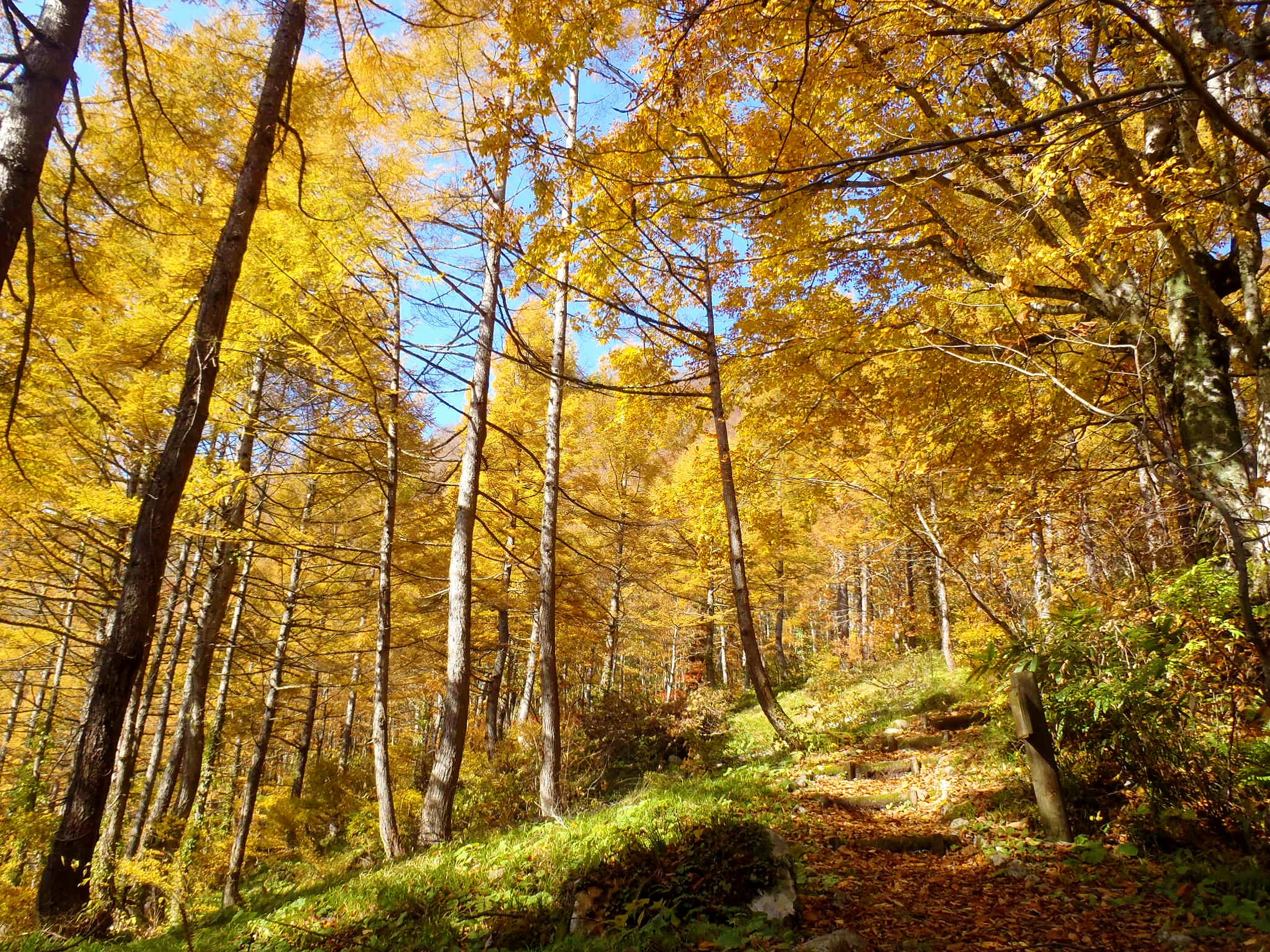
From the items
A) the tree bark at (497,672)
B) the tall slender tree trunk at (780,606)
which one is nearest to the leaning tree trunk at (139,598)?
the tree bark at (497,672)

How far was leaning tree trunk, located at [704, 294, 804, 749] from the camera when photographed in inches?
314

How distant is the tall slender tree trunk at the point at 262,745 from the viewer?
914 cm

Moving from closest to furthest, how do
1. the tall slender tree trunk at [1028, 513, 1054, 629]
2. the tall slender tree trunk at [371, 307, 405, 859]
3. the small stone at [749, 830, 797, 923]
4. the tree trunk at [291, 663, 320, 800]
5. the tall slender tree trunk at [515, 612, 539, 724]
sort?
the small stone at [749, 830, 797, 923] → the tall slender tree trunk at [1028, 513, 1054, 629] → the tall slender tree trunk at [371, 307, 405, 859] → the tree trunk at [291, 663, 320, 800] → the tall slender tree trunk at [515, 612, 539, 724]

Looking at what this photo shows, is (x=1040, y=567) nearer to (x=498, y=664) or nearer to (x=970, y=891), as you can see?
(x=970, y=891)

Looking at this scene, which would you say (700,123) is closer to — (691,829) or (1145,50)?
(1145,50)

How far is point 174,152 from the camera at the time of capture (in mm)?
4691

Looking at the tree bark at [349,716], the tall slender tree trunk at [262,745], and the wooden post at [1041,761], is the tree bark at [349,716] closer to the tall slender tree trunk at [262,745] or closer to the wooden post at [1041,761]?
the tall slender tree trunk at [262,745]

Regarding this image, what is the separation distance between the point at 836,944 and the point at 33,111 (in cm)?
507

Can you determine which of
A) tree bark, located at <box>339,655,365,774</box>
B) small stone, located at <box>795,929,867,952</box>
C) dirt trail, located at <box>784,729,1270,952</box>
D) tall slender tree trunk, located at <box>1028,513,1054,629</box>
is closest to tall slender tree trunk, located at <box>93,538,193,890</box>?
tree bark, located at <box>339,655,365,774</box>

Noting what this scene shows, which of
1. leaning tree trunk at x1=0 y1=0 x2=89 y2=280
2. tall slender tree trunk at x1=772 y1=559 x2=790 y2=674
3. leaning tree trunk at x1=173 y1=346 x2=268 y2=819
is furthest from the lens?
tall slender tree trunk at x1=772 y1=559 x2=790 y2=674

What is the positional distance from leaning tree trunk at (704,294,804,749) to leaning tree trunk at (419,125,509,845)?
3.20 m

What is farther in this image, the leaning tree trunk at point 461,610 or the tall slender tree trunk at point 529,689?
the tall slender tree trunk at point 529,689

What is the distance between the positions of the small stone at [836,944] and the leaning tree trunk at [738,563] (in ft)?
15.9

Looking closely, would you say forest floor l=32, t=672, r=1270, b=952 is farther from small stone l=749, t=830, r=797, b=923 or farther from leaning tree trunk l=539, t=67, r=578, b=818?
leaning tree trunk l=539, t=67, r=578, b=818
